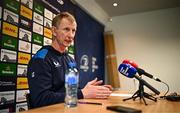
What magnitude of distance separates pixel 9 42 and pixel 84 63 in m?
2.21

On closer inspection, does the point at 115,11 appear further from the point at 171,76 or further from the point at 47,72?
the point at 47,72

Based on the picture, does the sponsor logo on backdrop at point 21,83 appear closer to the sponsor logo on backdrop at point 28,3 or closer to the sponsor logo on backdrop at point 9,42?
the sponsor logo on backdrop at point 9,42

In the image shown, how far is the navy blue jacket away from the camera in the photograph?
1.28 meters

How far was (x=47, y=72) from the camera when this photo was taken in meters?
1.42

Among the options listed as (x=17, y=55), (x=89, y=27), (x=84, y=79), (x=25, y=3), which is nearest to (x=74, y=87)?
(x=17, y=55)

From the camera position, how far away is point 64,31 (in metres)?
1.67

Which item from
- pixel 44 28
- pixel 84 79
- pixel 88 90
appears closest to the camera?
pixel 88 90

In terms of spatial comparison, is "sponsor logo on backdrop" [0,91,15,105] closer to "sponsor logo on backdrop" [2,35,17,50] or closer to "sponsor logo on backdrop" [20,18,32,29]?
"sponsor logo on backdrop" [2,35,17,50]

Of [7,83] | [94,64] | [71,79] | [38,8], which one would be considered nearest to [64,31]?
[71,79]

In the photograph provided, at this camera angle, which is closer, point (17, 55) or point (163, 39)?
→ point (17, 55)

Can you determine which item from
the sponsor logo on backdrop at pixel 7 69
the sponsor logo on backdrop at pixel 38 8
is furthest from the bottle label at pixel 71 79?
the sponsor logo on backdrop at pixel 38 8

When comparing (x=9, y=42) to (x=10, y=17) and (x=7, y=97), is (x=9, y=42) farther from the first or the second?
(x=7, y=97)

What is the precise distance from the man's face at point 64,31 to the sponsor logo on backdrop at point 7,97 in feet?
3.17

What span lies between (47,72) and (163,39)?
14.0ft
